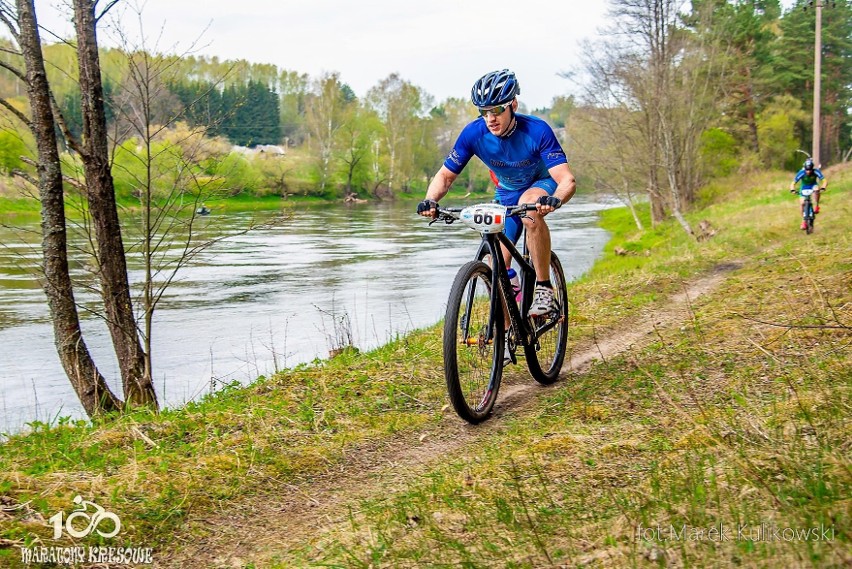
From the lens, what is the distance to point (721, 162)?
41.8 meters

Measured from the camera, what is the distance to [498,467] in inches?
155

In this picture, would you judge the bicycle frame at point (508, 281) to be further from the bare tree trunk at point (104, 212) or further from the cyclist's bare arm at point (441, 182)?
the bare tree trunk at point (104, 212)

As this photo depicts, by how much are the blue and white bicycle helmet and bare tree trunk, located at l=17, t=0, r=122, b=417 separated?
4.79 metres

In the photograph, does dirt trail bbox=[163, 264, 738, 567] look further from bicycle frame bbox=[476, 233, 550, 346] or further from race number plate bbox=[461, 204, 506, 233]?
race number plate bbox=[461, 204, 506, 233]

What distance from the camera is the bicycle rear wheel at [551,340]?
5.95 meters

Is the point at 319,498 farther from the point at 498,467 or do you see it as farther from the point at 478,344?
the point at 478,344

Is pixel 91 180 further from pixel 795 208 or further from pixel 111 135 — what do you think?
pixel 795 208

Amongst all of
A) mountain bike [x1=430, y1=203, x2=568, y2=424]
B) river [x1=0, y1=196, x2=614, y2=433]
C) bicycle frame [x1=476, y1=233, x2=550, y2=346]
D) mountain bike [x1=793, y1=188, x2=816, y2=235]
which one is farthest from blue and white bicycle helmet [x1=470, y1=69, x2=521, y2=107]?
mountain bike [x1=793, y1=188, x2=816, y2=235]

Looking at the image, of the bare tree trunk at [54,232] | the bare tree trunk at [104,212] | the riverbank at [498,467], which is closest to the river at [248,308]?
the bare tree trunk at [54,232]

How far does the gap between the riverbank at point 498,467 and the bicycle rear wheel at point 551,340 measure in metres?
0.16

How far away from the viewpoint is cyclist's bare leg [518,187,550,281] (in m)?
5.64

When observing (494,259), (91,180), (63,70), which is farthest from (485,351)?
(63,70)

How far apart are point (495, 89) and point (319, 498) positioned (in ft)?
9.81

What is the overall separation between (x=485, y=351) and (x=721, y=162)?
4062cm
